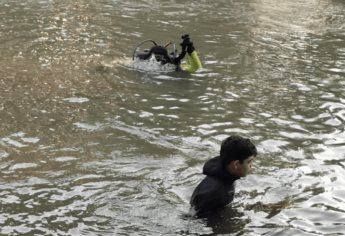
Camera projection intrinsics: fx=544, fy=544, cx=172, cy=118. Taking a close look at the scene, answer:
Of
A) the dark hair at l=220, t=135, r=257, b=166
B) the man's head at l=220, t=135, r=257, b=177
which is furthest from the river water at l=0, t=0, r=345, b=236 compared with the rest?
the dark hair at l=220, t=135, r=257, b=166

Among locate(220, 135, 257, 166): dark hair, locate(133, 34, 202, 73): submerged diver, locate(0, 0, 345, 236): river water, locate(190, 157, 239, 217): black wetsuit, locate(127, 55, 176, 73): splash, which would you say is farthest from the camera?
locate(127, 55, 176, 73): splash

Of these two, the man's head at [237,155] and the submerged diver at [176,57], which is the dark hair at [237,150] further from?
the submerged diver at [176,57]

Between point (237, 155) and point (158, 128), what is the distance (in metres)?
3.56

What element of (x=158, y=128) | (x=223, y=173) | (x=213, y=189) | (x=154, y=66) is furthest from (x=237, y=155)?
(x=154, y=66)

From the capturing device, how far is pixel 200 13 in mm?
21031

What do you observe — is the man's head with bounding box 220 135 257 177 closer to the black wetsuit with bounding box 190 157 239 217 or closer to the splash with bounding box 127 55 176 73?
the black wetsuit with bounding box 190 157 239 217

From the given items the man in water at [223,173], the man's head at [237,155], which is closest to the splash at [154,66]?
the man in water at [223,173]

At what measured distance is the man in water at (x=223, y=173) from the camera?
597cm

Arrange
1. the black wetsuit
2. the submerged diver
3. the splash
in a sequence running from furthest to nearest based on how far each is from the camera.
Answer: the splash → the submerged diver → the black wetsuit

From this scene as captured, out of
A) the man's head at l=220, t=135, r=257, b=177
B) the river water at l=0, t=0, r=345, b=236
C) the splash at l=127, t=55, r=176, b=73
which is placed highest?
the man's head at l=220, t=135, r=257, b=177

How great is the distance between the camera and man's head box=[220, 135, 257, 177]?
595 cm

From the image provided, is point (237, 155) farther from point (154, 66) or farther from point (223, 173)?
point (154, 66)

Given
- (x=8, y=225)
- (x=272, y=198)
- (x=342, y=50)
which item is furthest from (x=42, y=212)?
(x=342, y=50)

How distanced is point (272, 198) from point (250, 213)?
0.52 meters
